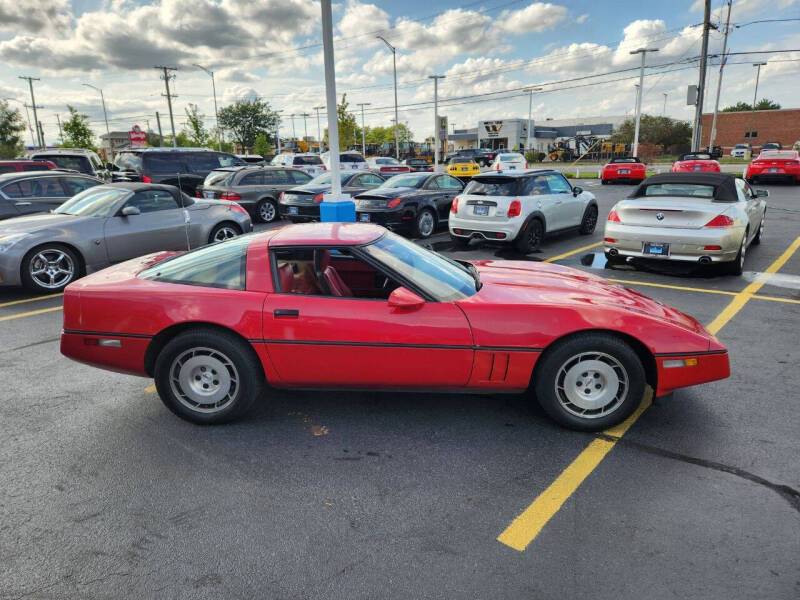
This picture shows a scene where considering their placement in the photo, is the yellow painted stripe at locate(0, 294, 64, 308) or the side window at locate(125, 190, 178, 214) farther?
the side window at locate(125, 190, 178, 214)

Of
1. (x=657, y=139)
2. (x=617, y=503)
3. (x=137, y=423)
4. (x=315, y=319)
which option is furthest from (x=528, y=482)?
(x=657, y=139)

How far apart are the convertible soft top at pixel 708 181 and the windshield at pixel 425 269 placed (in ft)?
18.2

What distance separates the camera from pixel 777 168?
22281 mm

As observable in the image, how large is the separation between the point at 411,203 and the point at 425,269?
7.97 m

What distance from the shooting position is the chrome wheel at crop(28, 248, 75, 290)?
291 inches

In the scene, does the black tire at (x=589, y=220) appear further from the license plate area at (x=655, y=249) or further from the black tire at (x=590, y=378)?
the black tire at (x=590, y=378)

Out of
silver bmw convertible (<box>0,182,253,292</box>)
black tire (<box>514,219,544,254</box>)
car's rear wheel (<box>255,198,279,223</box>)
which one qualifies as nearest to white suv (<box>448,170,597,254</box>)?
black tire (<box>514,219,544,254</box>)

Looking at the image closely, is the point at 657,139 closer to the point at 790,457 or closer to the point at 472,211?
the point at 472,211

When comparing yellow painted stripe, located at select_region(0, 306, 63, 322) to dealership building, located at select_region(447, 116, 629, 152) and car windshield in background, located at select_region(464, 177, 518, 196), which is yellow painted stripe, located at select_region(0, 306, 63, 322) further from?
dealership building, located at select_region(447, 116, 629, 152)

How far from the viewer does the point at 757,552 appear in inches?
99.7

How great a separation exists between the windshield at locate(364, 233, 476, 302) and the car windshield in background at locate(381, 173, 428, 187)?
8.44 m

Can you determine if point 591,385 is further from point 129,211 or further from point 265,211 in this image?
point 265,211

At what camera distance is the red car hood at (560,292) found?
365 cm

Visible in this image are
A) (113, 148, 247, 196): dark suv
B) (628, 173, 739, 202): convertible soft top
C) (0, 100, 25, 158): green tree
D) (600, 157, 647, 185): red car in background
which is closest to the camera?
(628, 173, 739, 202): convertible soft top
